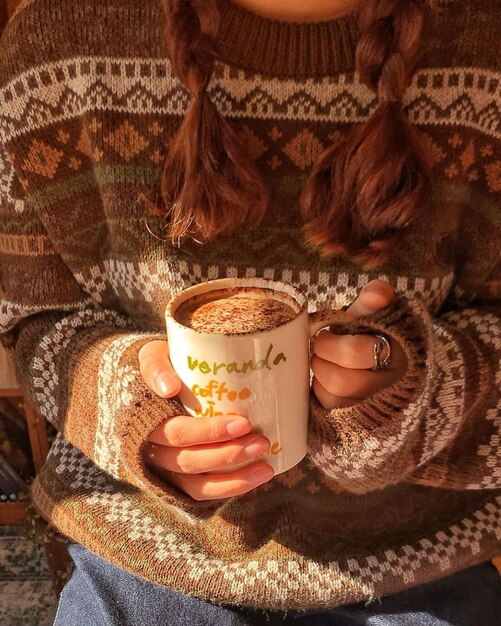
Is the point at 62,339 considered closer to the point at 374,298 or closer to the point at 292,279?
the point at 292,279

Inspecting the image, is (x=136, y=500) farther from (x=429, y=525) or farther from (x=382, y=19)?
(x=382, y=19)

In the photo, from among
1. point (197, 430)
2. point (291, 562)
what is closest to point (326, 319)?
point (197, 430)

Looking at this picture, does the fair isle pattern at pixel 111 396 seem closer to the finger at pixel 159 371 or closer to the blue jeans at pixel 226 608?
the finger at pixel 159 371

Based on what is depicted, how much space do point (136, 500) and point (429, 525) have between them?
39 cm

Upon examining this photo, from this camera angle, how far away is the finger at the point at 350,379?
24.8 inches

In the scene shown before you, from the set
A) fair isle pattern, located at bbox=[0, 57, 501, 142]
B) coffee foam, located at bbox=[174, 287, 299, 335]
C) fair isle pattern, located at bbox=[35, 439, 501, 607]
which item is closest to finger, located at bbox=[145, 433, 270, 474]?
coffee foam, located at bbox=[174, 287, 299, 335]

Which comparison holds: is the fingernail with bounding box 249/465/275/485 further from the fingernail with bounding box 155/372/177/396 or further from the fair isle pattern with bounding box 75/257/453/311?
the fair isle pattern with bounding box 75/257/453/311

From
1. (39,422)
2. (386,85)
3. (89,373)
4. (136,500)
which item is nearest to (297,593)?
(136,500)

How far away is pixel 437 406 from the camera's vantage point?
0.72 metres

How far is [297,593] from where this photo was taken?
83cm

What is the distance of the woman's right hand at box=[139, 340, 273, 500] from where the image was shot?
0.59 metres

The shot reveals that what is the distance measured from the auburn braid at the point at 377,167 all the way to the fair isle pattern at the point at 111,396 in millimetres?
263

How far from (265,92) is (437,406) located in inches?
16.0

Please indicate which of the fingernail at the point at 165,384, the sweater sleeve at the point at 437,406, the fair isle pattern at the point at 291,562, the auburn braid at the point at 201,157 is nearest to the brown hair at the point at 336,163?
the auburn braid at the point at 201,157
